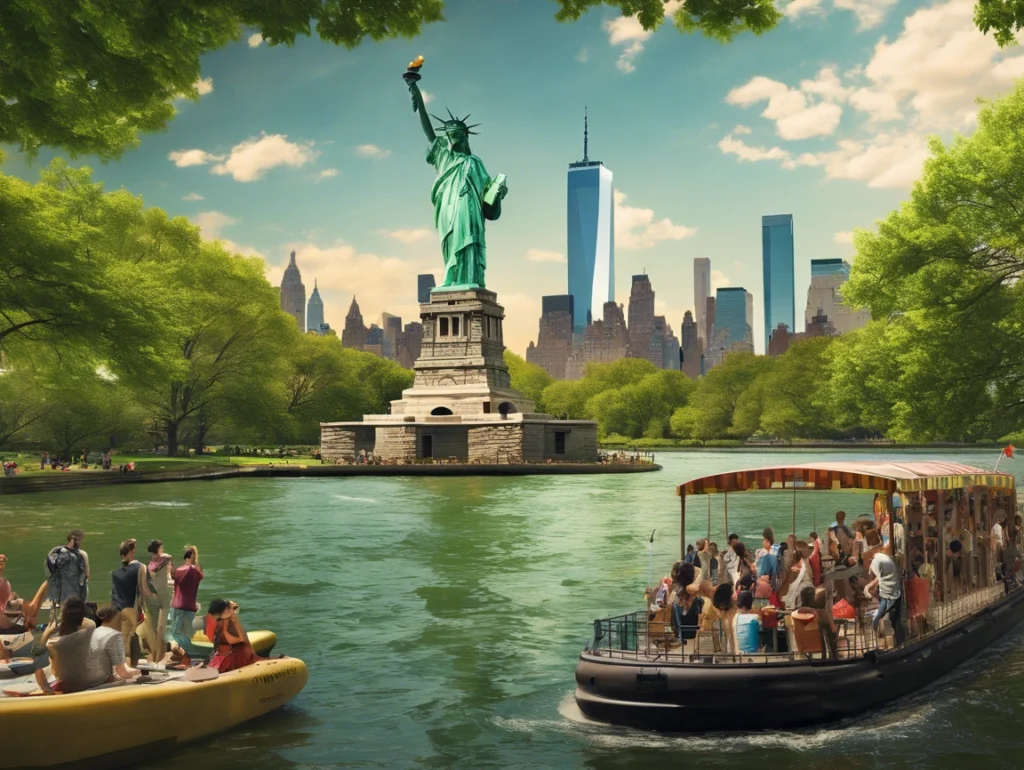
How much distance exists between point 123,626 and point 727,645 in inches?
326

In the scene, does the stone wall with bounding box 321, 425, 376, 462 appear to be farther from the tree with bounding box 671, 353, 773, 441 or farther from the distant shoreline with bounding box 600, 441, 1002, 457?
the tree with bounding box 671, 353, 773, 441

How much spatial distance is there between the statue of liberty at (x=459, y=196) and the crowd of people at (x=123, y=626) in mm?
62513

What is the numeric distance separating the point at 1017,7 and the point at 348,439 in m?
67.2

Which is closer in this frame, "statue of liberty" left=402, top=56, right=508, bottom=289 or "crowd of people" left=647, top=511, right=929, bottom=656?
"crowd of people" left=647, top=511, right=929, bottom=656

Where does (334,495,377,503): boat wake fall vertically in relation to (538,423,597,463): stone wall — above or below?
below

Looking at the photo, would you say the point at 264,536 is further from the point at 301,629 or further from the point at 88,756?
the point at 88,756

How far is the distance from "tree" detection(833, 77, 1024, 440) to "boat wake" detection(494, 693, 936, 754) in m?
22.0

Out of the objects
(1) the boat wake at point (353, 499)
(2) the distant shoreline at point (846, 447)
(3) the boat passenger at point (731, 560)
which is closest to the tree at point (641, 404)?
(2) the distant shoreline at point (846, 447)

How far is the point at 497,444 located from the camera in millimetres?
69188

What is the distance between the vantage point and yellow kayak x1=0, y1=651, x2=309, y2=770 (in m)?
10.9

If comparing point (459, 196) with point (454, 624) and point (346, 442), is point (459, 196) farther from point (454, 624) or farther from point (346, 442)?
point (454, 624)

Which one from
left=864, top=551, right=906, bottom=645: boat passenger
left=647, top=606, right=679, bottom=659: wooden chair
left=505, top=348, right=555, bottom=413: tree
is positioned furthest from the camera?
left=505, top=348, right=555, bottom=413: tree

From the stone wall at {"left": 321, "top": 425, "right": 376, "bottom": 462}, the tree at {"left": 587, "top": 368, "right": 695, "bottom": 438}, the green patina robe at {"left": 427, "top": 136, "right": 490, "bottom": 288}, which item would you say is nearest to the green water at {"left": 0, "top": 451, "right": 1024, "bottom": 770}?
the stone wall at {"left": 321, "top": 425, "right": 376, "bottom": 462}

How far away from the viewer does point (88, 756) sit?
11.2 meters
